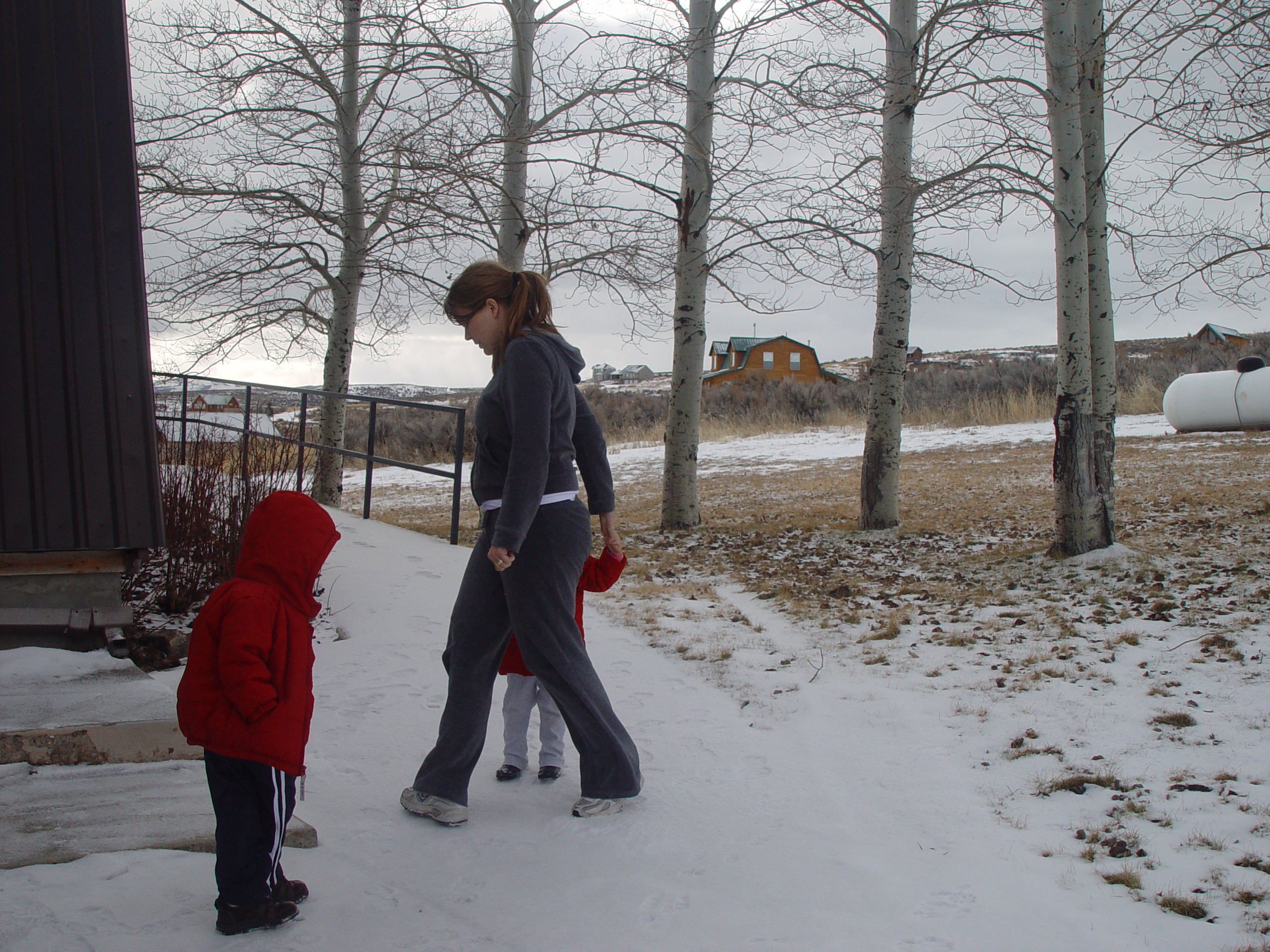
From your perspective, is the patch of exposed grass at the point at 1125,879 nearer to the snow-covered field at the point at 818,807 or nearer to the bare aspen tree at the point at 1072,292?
Answer: the snow-covered field at the point at 818,807

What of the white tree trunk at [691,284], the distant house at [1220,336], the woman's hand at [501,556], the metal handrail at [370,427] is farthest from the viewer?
the distant house at [1220,336]

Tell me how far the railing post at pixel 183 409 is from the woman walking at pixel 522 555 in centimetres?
391

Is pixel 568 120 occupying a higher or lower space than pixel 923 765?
higher

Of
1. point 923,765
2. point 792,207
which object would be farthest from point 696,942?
point 792,207

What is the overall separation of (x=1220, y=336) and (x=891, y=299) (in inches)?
1616

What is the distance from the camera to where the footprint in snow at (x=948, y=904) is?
8.20ft

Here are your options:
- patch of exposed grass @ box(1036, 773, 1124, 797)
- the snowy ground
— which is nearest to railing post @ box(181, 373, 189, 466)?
the snowy ground

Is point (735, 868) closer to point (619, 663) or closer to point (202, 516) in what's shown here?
point (619, 663)

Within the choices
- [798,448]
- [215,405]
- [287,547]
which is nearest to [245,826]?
[287,547]

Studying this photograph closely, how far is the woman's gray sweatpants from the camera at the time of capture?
2.96 metres

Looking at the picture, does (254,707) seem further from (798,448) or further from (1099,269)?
(798,448)

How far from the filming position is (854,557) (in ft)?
26.0

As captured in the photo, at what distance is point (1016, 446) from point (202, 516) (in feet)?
48.4

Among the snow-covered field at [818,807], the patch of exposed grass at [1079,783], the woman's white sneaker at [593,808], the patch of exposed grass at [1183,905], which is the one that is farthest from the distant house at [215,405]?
the patch of exposed grass at [1183,905]
